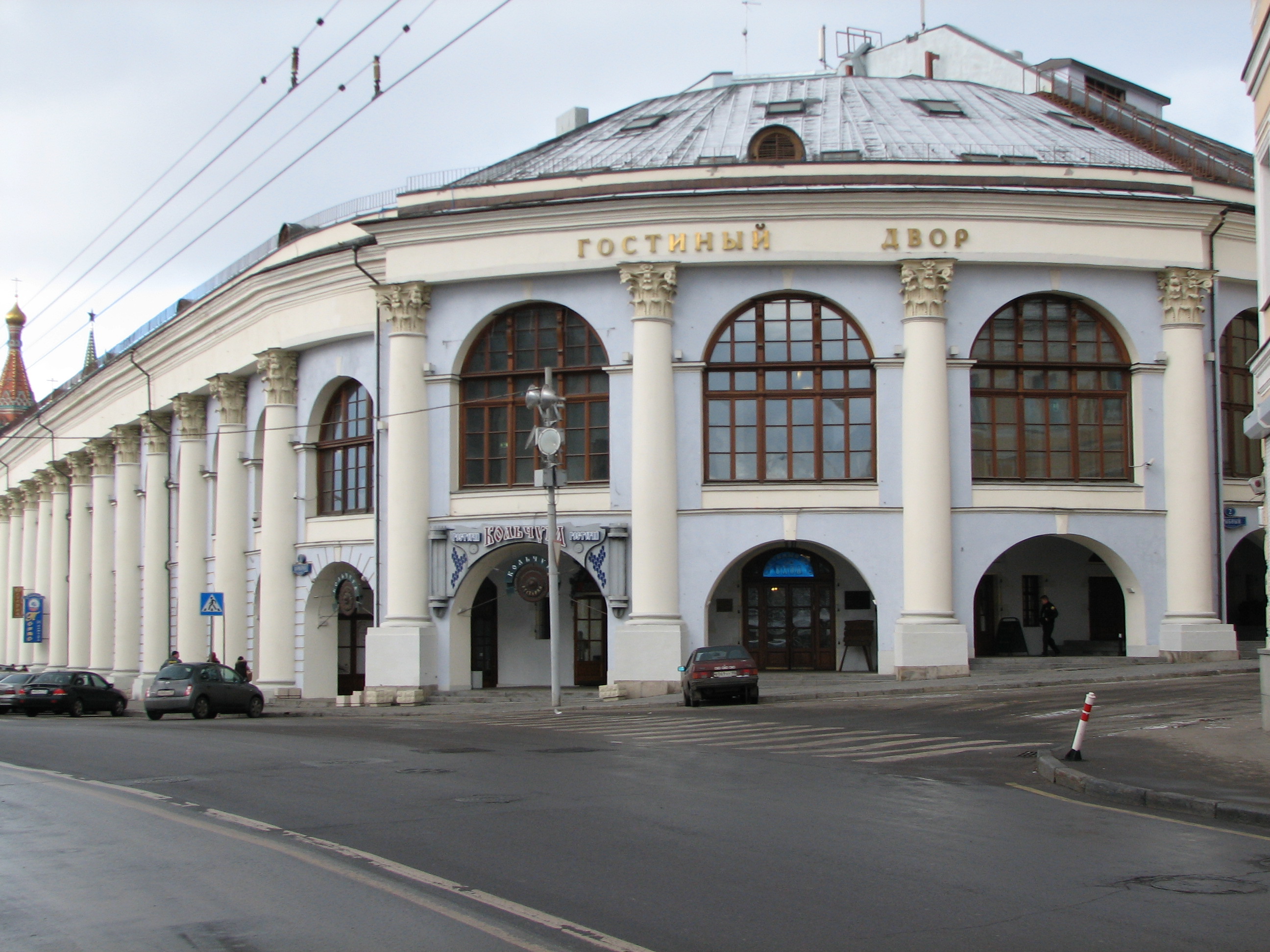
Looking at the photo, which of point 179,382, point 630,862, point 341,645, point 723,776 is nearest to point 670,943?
point 630,862

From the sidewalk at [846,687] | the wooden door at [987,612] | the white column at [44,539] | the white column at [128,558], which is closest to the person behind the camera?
the sidewalk at [846,687]

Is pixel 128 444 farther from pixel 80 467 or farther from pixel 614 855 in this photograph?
pixel 614 855

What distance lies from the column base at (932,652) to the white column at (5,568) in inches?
2335

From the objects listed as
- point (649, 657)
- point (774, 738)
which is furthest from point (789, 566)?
point (774, 738)

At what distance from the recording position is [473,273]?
112 feet

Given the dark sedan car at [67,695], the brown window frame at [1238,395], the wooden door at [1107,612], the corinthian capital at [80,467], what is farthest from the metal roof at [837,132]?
the corinthian capital at [80,467]

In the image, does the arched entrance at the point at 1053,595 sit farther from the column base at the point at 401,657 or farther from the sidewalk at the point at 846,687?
the column base at the point at 401,657

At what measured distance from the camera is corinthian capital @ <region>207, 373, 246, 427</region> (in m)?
43.0

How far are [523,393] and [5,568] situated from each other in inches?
2287

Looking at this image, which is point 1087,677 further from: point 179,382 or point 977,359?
point 179,382

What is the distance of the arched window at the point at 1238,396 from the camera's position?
3459cm

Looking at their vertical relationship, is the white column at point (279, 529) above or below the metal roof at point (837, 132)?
below

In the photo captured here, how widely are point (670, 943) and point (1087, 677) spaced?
976 inches

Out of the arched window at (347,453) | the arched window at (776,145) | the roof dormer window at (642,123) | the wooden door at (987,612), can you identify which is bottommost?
the wooden door at (987,612)
